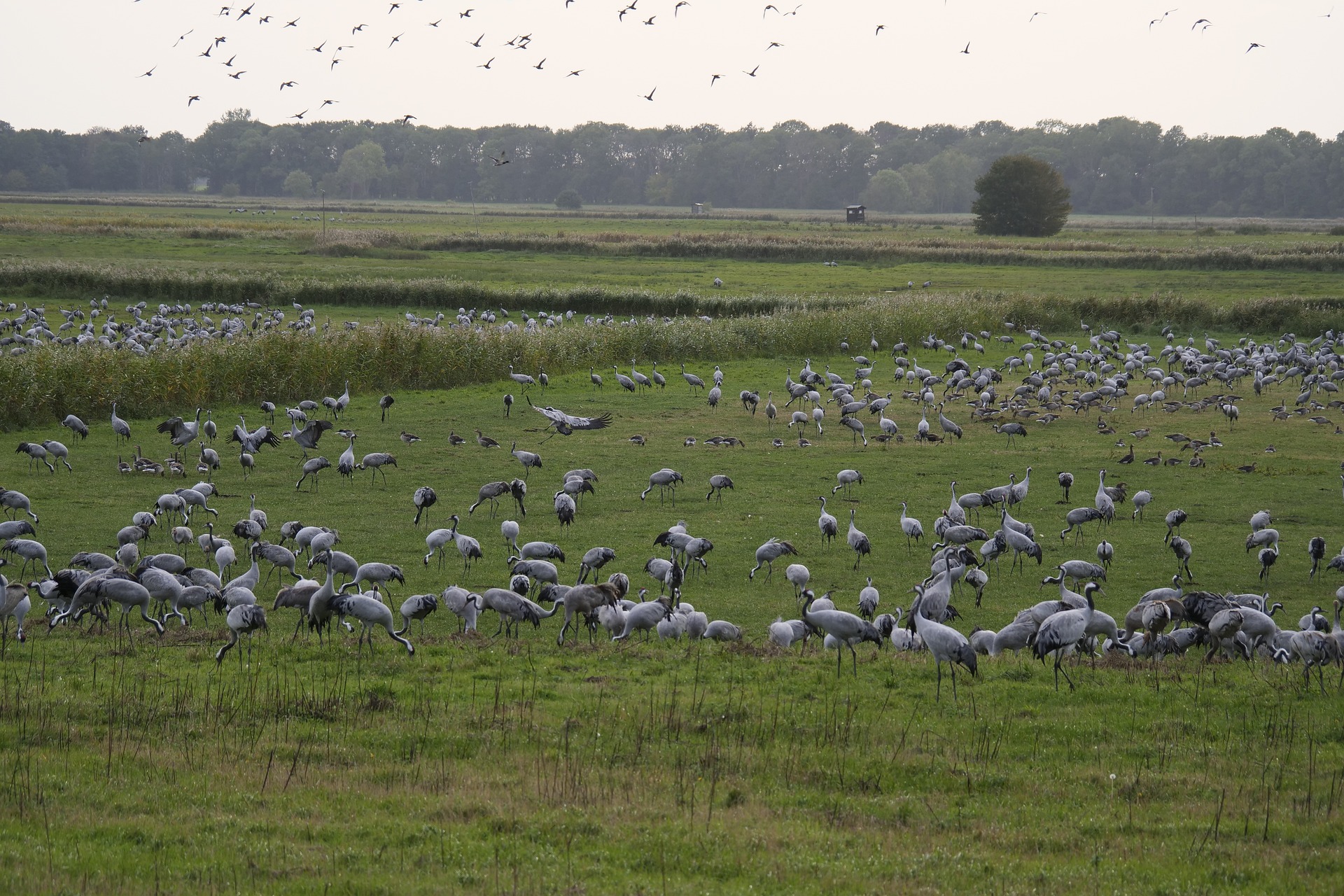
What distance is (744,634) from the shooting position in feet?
47.4

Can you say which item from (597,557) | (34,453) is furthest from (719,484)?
(34,453)

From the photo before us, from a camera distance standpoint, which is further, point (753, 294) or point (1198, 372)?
point (753, 294)

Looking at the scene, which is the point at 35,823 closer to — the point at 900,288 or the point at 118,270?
the point at 118,270

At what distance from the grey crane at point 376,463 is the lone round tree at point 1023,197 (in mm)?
87791

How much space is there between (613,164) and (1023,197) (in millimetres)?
103521

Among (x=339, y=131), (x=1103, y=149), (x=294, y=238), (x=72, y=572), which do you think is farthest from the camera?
(x=339, y=131)

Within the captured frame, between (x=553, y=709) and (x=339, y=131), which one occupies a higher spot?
(x=339, y=131)

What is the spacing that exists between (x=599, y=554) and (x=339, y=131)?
7802 inches

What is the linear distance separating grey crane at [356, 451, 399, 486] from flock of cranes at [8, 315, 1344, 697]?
61 mm

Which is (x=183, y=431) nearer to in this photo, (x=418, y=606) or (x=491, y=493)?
(x=491, y=493)

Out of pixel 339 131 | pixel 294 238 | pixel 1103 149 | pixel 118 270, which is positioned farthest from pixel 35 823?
pixel 339 131

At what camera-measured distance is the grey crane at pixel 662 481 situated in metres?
22.4

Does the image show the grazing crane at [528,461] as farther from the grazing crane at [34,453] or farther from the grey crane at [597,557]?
the grazing crane at [34,453]

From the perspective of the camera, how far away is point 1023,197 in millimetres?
102688
